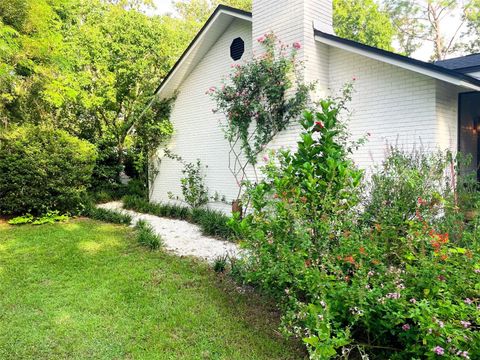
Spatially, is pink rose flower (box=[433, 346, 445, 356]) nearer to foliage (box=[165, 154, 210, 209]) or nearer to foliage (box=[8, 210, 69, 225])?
foliage (box=[165, 154, 210, 209])

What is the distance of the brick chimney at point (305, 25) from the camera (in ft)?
22.8

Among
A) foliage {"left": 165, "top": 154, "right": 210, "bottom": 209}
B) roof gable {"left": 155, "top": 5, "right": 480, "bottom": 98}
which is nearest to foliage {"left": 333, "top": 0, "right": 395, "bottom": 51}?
roof gable {"left": 155, "top": 5, "right": 480, "bottom": 98}

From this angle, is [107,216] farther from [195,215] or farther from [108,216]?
[195,215]

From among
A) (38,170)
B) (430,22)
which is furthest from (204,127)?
(430,22)

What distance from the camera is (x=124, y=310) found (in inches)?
155

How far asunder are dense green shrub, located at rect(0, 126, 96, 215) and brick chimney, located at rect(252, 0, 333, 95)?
623 cm

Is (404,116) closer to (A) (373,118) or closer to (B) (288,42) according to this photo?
(A) (373,118)

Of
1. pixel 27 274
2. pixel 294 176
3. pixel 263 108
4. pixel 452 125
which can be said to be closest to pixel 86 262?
pixel 27 274

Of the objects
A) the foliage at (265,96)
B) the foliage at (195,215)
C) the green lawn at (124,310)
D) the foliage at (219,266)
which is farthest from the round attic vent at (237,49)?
the foliage at (219,266)

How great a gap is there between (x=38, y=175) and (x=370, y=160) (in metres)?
8.44

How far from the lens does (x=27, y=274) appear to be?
5.17 metres

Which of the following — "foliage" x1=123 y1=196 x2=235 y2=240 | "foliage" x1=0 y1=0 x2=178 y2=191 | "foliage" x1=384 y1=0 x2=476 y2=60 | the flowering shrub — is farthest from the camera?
"foliage" x1=384 y1=0 x2=476 y2=60

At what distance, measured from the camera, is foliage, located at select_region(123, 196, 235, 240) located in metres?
7.61

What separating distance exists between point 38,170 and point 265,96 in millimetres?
6342
